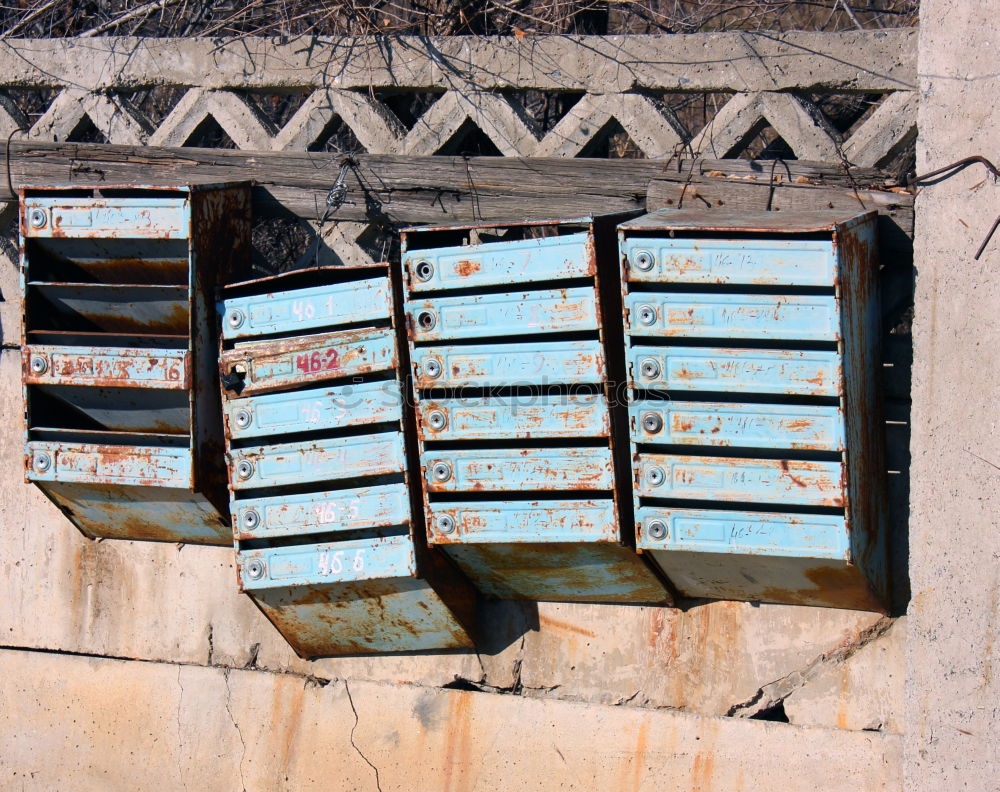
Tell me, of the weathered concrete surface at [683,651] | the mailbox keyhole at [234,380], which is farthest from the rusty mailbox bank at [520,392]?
the mailbox keyhole at [234,380]

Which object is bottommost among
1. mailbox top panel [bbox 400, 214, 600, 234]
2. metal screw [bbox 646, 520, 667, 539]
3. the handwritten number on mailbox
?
metal screw [bbox 646, 520, 667, 539]

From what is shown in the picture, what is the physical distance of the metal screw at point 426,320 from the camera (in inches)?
132

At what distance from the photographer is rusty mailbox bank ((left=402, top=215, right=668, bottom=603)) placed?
10.6 ft

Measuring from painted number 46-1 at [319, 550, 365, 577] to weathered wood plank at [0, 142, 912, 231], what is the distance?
1.17m

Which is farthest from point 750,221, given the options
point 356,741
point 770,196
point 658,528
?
point 356,741

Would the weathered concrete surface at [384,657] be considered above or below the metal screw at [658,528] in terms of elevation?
below

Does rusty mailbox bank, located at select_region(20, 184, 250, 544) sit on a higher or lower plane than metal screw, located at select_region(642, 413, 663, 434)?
higher

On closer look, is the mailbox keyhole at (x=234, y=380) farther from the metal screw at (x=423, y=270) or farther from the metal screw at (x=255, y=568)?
the metal screw at (x=423, y=270)

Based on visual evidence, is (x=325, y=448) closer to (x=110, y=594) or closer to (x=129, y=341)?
(x=129, y=341)

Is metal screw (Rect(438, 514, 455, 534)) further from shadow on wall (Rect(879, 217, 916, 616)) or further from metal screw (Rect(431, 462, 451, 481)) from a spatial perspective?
shadow on wall (Rect(879, 217, 916, 616))

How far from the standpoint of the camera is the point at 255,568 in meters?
3.64

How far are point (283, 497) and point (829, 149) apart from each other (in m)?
2.02

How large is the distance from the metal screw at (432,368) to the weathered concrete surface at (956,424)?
54.2 inches

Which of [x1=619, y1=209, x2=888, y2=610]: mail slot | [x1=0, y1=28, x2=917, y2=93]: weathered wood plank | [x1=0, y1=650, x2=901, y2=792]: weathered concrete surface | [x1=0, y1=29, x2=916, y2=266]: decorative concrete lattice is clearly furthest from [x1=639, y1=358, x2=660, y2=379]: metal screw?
[x1=0, y1=650, x2=901, y2=792]: weathered concrete surface
